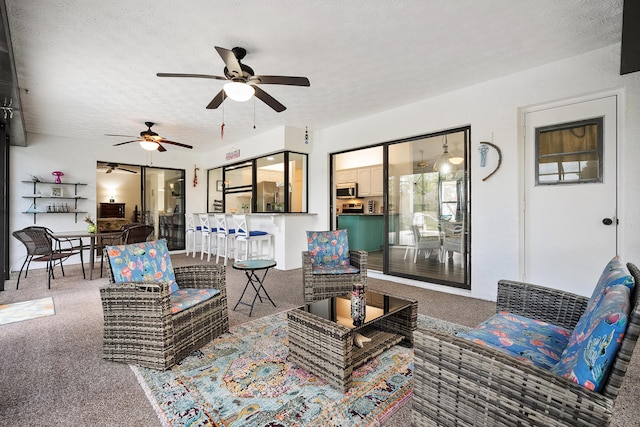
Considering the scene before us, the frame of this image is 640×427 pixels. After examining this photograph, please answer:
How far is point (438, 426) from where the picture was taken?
129 centimetres

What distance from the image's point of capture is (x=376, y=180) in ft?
26.0

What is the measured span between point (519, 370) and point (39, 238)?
5.86 metres

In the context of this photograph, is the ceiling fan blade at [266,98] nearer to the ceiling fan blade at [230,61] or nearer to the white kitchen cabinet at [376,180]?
the ceiling fan blade at [230,61]

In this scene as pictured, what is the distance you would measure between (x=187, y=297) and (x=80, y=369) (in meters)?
0.80

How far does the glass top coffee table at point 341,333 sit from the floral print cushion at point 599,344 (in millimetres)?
1066

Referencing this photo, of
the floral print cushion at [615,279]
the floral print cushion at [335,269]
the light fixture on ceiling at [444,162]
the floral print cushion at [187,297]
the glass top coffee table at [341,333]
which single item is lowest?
the glass top coffee table at [341,333]

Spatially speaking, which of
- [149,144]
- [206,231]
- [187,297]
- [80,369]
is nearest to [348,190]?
[206,231]

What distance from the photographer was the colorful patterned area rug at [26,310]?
3.08m

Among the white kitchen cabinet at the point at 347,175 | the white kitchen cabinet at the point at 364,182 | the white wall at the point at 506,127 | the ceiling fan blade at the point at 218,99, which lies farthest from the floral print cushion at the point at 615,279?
the white kitchen cabinet at the point at 347,175

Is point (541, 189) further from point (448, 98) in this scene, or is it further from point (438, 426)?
point (438, 426)

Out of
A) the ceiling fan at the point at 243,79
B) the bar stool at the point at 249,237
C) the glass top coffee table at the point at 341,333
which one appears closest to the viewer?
the glass top coffee table at the point at 341,333

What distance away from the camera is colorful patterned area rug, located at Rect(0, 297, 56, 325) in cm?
308

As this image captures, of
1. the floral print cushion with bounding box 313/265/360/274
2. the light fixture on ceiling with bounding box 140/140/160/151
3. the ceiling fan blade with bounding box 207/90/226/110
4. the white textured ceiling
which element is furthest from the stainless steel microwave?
the ceiling fan blade with bounding box 207/90/226/110

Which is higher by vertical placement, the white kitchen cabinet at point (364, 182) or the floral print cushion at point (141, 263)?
the white kitchen cabinet at point (364, 182)
